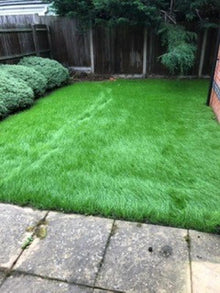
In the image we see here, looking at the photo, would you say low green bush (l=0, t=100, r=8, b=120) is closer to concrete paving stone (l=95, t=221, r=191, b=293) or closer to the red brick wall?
concrete paving stone (l=95, t=221, r=191, b=293)

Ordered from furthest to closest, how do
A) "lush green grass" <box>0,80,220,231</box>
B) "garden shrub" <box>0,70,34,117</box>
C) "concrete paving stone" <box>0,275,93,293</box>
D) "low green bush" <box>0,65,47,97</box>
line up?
"low green bush" <box>0,65,47,97</box>
"garden shrub" <box>0,70,34,117</box>
"lush green grass" <box>0,80,220,231</box>
"concrete paving stone" <box>0,275,93,293</box>

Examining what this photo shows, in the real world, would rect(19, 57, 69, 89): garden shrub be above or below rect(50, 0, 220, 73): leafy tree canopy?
below

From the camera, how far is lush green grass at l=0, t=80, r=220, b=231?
6.75 feet

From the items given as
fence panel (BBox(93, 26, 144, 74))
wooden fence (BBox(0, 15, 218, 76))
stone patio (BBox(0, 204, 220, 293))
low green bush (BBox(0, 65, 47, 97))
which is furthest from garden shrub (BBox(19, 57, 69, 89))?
stone patio (BBox(0, 204, 220, 293))

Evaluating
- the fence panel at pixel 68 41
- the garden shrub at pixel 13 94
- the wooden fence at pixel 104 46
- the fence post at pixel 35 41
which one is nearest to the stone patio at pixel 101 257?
the garden shrub at pixel 13 94

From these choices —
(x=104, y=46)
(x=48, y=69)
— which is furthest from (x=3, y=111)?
(x=104, y=46)

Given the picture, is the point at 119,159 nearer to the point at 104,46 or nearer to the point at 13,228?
the point at 13,228

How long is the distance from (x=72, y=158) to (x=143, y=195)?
108cm

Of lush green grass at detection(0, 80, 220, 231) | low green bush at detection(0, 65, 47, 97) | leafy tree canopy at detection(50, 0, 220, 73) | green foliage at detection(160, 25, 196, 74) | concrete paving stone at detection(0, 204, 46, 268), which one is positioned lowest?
lush green grass at detection(0, 80, 220, 231)

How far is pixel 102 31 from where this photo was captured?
7.03 metres

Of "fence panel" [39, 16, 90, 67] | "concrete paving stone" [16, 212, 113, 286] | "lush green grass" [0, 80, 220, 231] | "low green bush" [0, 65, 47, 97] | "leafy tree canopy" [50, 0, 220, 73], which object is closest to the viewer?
"concrete paving stone" [16, 212, 113, 286]

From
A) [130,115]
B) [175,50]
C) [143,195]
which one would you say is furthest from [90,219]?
[175,50]

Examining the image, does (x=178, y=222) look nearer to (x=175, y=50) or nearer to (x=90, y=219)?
(x=90, y=219)

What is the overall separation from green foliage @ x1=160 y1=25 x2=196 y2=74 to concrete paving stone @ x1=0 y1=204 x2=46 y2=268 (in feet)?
15.6
